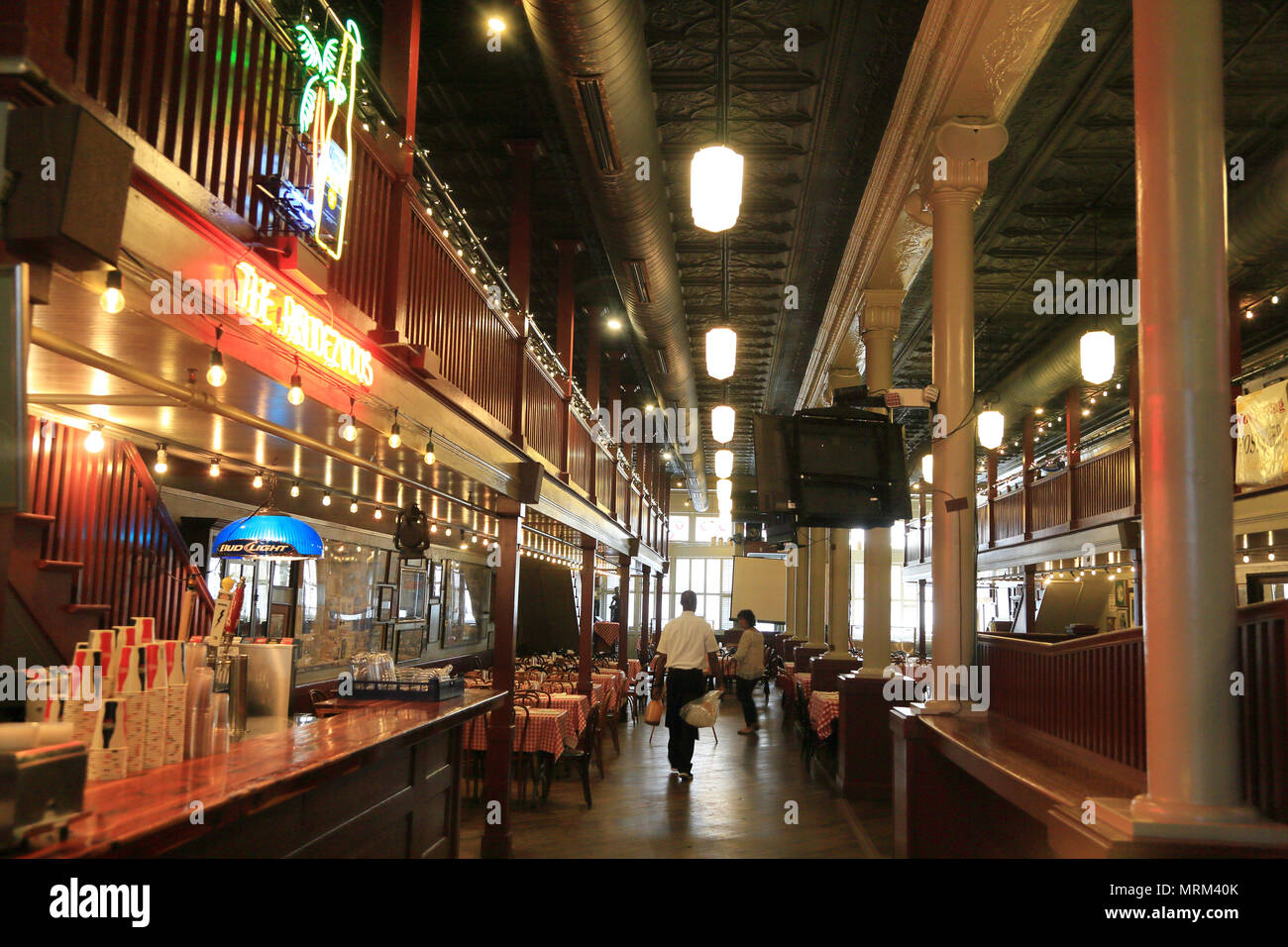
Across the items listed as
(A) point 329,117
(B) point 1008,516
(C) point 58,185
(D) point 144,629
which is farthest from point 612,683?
(C) point 58,185

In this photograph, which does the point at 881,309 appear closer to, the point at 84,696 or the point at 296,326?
the point at 296,326

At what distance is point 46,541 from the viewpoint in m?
6.48

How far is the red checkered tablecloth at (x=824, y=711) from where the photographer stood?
10.3 m

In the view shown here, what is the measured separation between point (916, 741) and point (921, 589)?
20.3 meters

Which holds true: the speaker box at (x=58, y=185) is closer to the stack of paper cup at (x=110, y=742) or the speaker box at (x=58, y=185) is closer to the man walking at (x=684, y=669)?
the stack of paper cup at (x=110, y=742)

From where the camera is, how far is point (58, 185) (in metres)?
2.33

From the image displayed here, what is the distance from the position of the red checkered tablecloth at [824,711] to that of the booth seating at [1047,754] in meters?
4.15

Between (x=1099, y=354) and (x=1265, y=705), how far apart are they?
6.71 meters

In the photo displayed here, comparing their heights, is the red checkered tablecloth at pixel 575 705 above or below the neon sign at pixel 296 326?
below

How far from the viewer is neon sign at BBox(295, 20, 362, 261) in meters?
4.09

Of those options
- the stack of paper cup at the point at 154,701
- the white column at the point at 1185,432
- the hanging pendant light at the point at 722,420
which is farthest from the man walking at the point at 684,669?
the white column at the point at 1185,432

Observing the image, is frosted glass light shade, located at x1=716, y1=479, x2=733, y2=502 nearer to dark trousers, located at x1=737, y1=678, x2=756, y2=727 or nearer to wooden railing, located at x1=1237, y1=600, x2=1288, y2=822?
dark trousers, located at x1=737, y1=678, x2=756, y2=727

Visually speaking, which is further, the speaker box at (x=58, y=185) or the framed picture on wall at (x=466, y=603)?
the framed picture on wall at (x=466, y=603)

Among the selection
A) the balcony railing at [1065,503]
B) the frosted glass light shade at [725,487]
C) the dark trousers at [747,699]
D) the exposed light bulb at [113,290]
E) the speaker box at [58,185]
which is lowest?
the dark trousers at [747,699]
